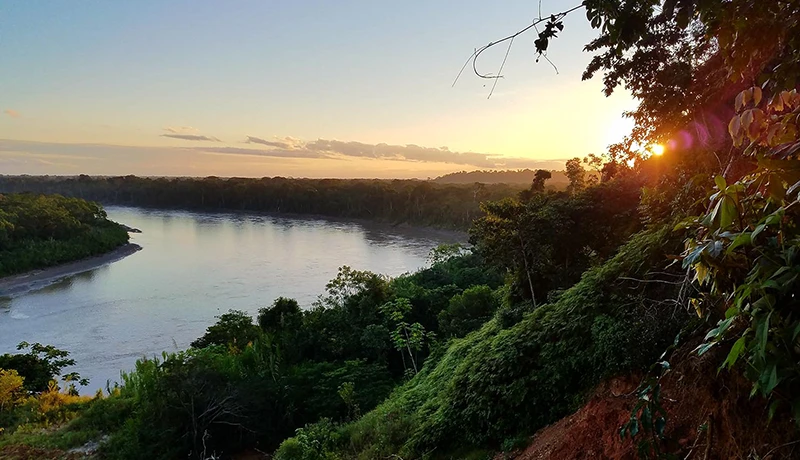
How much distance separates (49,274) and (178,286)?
10.8m

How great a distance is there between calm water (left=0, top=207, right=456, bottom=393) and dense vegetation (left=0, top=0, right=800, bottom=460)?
5.88m

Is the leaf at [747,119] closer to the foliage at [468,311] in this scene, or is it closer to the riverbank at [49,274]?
the foliage at [468,311]

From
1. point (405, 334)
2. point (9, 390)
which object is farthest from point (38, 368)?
point (405, 334)

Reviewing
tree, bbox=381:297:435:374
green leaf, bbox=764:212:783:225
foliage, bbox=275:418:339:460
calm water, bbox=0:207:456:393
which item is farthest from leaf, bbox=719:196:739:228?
calm water, bbox=0:207:456:393

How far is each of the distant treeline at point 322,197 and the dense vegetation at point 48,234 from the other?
1251 inches

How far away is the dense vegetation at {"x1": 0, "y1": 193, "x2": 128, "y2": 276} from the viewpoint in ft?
106

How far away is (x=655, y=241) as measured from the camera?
5.10 metres

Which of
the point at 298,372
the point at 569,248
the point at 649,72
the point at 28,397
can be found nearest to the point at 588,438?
the point at 649,72

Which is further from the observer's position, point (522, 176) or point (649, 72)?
point (522, 176)

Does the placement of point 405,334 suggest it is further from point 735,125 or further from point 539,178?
point 735,125

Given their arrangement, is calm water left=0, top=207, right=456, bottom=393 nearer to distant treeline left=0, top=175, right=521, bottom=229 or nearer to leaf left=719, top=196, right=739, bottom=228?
distant treeline left=0, top=175, right=521, bottom=229

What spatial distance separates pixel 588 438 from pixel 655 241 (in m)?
2.43

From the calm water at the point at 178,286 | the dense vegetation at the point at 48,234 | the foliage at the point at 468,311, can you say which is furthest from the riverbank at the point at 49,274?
the foliage at the point at 468,311

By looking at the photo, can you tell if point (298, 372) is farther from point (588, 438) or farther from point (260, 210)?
point (260, 210)
